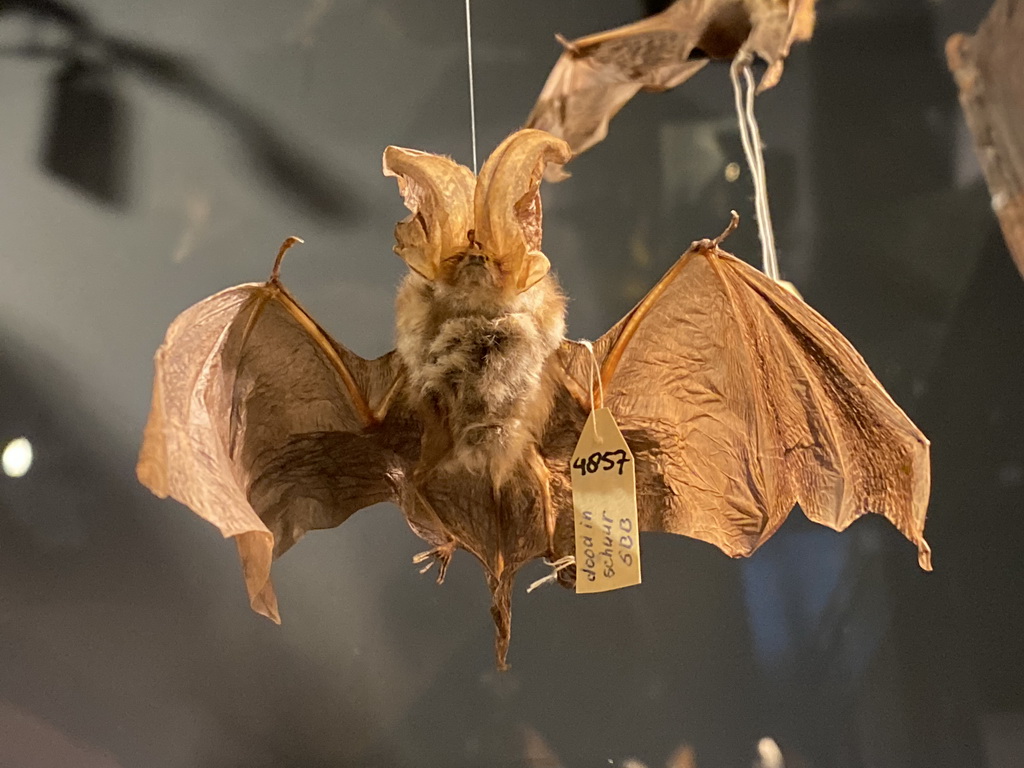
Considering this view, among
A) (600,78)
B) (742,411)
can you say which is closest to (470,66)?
(600,78)

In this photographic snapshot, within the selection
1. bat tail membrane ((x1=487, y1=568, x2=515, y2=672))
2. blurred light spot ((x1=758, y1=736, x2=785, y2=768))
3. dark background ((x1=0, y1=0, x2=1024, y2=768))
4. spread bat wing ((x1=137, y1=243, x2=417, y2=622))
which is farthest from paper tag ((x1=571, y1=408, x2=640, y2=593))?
blurred light spot ((x1=758, y1=736, x2=785, y2=768))

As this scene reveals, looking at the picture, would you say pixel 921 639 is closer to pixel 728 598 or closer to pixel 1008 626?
pixel 1008 626

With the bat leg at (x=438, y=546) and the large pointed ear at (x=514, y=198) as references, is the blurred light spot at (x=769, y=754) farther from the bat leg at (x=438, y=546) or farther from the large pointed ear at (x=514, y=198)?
the large pointed ear at (x=514, y=198)

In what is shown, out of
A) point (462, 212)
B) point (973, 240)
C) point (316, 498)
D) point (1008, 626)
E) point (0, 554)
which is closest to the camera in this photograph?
point (462, 212)

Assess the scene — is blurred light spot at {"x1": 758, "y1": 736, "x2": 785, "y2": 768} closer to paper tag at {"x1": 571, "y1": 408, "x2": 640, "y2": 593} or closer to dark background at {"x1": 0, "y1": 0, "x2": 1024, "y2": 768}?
dark background at {"x1": 0, "y1": 0, "x2": 1024, "y2": 768}

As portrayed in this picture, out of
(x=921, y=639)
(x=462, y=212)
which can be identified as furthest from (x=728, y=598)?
(x=462, y=212)
